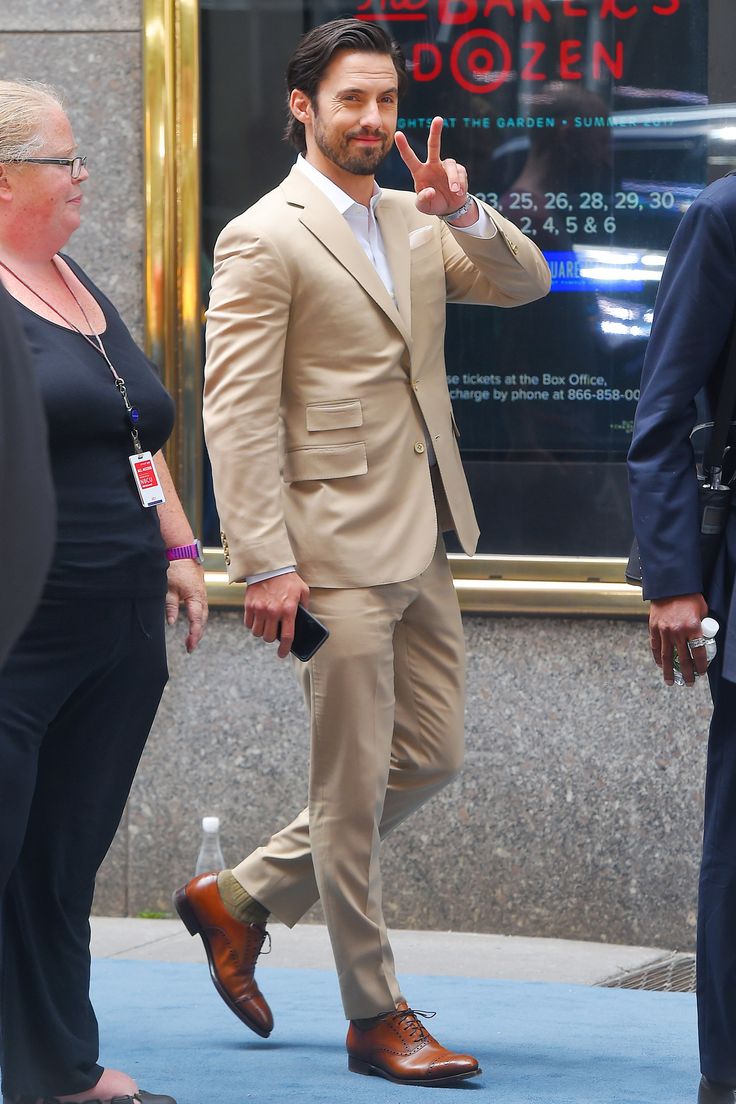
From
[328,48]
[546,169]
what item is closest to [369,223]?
[328,48]

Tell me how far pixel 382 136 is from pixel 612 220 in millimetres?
1494

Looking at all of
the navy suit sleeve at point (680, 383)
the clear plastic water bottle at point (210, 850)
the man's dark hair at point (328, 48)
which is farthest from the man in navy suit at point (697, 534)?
the clear plastic water bottle at point (210, 850)

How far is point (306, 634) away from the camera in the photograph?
11.5ft

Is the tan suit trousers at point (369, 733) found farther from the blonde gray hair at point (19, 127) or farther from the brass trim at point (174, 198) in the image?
the brass trim at point (174, 198)

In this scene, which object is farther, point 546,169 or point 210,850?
point 210,850

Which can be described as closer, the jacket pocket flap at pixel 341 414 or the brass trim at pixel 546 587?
the jacket pocket flap at pixel 341 414

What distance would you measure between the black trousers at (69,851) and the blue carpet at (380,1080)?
0.40 m

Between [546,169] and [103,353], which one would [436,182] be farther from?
[546,169]

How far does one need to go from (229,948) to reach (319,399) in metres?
1.31

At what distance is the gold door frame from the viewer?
505cm

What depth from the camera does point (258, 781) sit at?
17.4 ft

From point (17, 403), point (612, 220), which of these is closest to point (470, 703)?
point (612, 220)

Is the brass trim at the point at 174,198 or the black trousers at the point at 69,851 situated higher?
the brass trim at the point at 174,198

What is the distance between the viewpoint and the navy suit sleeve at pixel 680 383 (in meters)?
2.98
